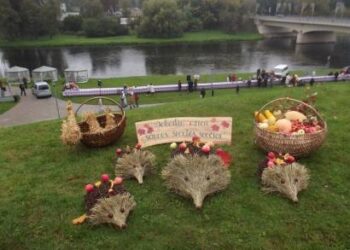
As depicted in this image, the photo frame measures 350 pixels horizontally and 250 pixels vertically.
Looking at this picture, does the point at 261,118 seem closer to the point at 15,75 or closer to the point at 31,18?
the point at 15,75

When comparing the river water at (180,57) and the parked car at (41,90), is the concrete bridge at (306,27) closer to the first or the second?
the river water at (180,57)

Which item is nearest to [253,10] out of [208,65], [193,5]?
[193,5]

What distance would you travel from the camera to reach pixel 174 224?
6.56 meters

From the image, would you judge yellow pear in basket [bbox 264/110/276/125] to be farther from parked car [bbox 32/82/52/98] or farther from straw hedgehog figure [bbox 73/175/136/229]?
parked car [bbox 32/82/52/98]

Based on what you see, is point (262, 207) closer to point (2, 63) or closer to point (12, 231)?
point (12, 231)

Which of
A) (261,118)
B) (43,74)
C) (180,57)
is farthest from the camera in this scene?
(180,57)

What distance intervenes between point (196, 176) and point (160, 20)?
7252 cm

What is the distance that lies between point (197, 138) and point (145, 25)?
71378mm

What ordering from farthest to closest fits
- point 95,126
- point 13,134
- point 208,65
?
point 208,65
point 13,134
point 95,126

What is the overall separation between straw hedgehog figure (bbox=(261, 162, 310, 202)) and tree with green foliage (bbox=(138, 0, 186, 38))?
233 ft

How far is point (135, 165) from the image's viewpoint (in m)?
7.83

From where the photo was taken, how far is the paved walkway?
23203 millimetres

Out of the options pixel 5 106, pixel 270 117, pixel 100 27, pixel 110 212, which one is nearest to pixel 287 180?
pixel 270 117

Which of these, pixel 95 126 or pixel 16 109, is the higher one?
pixel 95 126
